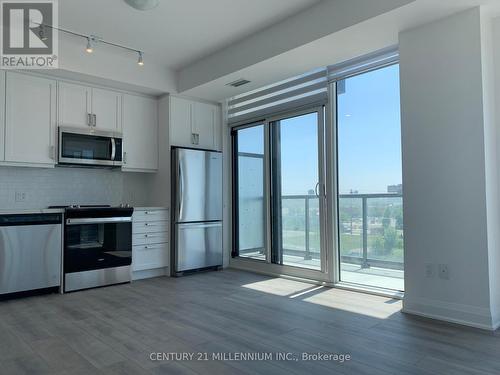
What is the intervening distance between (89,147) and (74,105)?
0.53 metres

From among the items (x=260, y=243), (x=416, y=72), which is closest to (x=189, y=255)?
(x=260, y=243)

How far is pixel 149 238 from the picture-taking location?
490cm

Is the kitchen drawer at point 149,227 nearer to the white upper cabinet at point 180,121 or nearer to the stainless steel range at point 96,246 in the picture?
the stainless steel range at point 96,246

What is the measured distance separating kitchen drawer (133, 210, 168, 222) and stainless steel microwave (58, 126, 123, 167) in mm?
692

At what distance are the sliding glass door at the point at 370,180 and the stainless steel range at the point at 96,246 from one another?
2605mm

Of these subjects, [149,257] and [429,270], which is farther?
[149,257]

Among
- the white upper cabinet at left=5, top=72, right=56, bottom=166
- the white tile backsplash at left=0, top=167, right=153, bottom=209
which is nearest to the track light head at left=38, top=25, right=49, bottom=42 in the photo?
the white upper cabinet at left=5, top=72, right=56, bottom=166

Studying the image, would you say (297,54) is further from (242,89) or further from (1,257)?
(1,257)

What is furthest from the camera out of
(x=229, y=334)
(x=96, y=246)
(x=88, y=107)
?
(x=88, y=107)

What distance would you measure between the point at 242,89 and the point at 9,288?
3513 mm

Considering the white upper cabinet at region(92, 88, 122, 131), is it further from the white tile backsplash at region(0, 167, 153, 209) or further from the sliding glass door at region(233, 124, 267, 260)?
the sliding glass door at region(233, 124, 267, 260)

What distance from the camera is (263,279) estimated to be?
4.77m

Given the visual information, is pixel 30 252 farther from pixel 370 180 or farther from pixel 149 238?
pixel 370 180

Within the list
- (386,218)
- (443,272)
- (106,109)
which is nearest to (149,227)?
(106,109)
